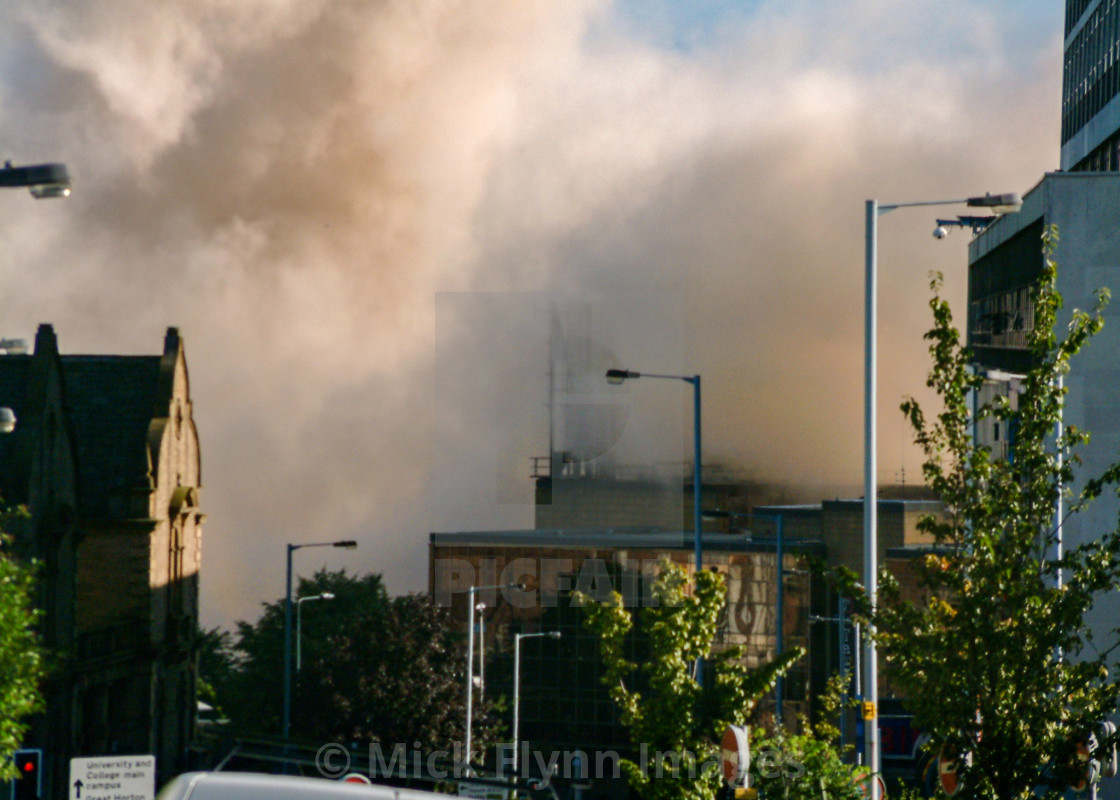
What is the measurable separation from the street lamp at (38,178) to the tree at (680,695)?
10.3m

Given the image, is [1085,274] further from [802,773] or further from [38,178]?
[38,178]

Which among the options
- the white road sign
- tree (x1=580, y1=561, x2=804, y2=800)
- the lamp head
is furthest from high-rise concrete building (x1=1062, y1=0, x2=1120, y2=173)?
the white road sign

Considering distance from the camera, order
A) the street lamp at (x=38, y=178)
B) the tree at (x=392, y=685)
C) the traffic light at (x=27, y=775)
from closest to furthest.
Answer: the street lamp at (x=38, y=178) < the traffic light at (x=27, y=775) < the tree at (x=392, y=685)

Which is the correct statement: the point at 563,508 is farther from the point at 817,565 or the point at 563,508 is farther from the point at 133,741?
the point at 817,565

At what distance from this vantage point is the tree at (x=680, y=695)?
20.4 m

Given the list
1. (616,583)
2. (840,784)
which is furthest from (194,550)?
A: (840,784)

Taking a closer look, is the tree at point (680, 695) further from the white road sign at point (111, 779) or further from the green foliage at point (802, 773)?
the white road sign at point (111, 779)

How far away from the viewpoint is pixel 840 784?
17141 mm

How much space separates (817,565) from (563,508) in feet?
252

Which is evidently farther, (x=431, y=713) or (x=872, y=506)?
(x=431, y=713)

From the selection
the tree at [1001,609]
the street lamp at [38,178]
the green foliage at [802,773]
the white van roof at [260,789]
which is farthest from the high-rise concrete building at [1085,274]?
the white van roof at [260,789]

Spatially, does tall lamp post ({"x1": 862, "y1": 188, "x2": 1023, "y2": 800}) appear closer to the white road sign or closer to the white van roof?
the white road sign

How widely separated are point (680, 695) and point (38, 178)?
38.7 feet

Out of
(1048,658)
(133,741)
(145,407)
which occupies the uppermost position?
(145,407)
